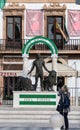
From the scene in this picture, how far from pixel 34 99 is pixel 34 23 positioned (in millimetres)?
13857

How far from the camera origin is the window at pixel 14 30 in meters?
37.8

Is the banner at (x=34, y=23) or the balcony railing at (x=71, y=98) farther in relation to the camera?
the banner at (x=34, y=23)

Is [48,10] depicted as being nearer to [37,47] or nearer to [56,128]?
[37,47]

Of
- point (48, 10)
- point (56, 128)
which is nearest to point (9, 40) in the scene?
point (48, 10)

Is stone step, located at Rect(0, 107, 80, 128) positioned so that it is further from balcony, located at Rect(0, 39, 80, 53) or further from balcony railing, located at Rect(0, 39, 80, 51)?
balcony railing, located at Rect(0, 39, 80, 51)

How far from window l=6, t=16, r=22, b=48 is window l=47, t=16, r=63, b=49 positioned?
2.08 metres

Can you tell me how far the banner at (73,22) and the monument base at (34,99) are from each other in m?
13.6

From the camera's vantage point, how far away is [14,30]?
37906 millimetres

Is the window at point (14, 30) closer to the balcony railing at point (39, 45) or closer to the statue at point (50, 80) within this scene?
the balcony railing at point (39, 45)

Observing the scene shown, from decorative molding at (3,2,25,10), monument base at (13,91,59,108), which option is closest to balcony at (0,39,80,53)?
decorative molding at (3,2,25,10)

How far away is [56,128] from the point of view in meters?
12.5

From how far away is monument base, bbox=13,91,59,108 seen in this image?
2461 cm

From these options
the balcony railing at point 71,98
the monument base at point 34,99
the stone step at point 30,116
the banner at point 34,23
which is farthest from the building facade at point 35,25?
the stone step at point 30,116

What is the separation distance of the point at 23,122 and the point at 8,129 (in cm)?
347
